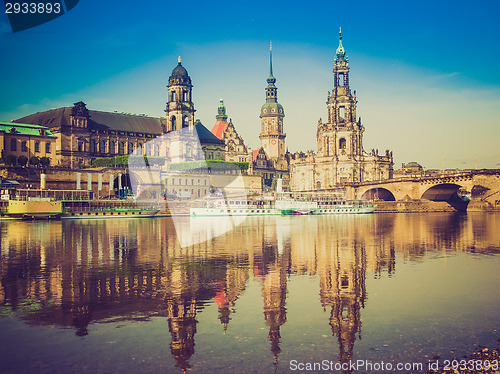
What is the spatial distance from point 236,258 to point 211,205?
52.1 m

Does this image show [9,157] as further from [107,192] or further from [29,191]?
[107,192]

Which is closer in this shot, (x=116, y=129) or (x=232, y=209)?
(x=232, y=209)

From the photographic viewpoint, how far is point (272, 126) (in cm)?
14000

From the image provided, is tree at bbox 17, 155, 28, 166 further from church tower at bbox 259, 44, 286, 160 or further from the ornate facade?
church tower at bbox 259, 44, 286, 160

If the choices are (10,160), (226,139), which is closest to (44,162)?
(10,160)

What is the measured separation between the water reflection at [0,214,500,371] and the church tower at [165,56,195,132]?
222 feet

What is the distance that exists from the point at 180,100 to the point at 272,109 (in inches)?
1601

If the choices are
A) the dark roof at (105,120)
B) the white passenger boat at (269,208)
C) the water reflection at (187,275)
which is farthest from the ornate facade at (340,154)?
the water reflection at (187,275)

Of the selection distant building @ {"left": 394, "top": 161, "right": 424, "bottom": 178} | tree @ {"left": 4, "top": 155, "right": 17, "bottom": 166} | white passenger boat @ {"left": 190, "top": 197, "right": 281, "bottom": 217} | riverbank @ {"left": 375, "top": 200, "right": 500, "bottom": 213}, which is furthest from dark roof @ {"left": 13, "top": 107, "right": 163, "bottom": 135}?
distant building @ {"left": 394, "top": 161, "right": 424, "bottom": 178}

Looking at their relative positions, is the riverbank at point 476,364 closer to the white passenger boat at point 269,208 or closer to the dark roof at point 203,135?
the white passenger boat at point 269,208

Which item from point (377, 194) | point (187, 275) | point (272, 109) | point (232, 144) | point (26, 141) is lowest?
point (187, 275)

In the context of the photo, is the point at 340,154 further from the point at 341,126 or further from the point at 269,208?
the point at 269,208

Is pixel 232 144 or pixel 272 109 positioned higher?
pixel 272 109

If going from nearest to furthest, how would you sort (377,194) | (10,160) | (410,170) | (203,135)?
1. (10,160)
2. (377,194)
3. (203,135)
4. (410,170)
